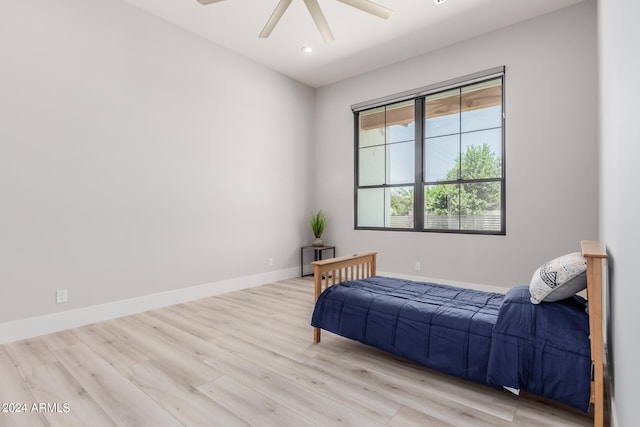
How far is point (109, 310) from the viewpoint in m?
3.22

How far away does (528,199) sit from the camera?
3.67 metres

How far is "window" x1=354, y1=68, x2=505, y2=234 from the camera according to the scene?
3961 mm

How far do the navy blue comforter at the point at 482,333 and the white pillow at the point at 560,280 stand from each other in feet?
0.19

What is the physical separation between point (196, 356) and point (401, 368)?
4.74ft

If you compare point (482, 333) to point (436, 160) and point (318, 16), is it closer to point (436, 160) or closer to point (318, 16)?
point (318, 16)

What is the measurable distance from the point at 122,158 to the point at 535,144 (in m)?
4.38

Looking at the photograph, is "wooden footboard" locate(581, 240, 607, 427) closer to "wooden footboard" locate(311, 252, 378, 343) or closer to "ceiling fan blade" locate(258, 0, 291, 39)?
"wooden footboard" locate(311, 252, 378, 343)

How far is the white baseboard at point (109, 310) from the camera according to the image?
8.88ft

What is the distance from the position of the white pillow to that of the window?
2.25 m

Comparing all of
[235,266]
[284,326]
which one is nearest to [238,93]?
[235,266]

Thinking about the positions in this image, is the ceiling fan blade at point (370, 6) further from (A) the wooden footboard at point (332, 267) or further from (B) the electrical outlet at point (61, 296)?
(B) the electrical outlet at point (61, 296)

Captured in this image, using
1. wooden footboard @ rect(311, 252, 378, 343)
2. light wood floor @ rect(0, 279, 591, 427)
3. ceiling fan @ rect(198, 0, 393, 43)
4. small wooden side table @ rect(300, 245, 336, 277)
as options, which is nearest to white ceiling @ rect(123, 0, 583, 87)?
ceiling fan @ rect(198, 0, 393, 43)

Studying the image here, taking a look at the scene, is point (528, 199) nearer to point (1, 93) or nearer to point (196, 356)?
point (196, 356)


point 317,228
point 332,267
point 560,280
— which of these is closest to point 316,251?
point 317,228
